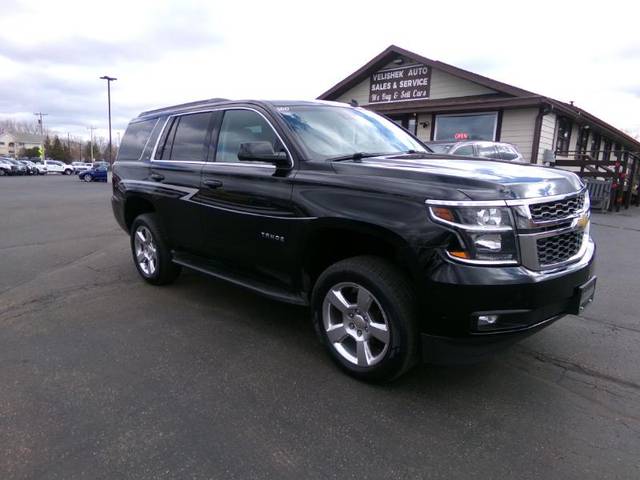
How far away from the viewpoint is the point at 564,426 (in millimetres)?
2617

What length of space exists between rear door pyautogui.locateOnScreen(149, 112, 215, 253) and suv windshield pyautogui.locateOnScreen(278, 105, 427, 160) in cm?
104

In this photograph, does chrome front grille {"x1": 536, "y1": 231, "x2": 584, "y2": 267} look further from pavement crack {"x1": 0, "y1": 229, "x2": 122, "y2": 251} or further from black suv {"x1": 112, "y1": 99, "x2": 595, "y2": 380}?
pavement crack {"x1": 0, "y1": 229, "x2": 122, "y2": 251}

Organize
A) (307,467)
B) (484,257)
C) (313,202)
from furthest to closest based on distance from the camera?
(313,202)
(484,257)
(307,467)

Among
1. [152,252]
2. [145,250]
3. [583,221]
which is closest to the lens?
[583,221]

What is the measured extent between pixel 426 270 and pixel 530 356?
152 cm

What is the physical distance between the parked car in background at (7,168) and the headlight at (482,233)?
53104mm

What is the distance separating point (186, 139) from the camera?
4582 mm

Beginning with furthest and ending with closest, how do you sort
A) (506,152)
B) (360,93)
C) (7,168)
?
(7,168) < (360,93) < (506,152)

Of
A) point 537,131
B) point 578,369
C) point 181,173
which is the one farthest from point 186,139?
point 537,131

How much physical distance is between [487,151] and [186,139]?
22.0ft

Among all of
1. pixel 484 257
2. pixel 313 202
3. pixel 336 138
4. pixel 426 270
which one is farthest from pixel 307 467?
pixel 336 138

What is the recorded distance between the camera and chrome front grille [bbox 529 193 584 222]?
2.62 m

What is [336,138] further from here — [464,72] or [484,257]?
[464,72]

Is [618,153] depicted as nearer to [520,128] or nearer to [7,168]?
[520,128]
